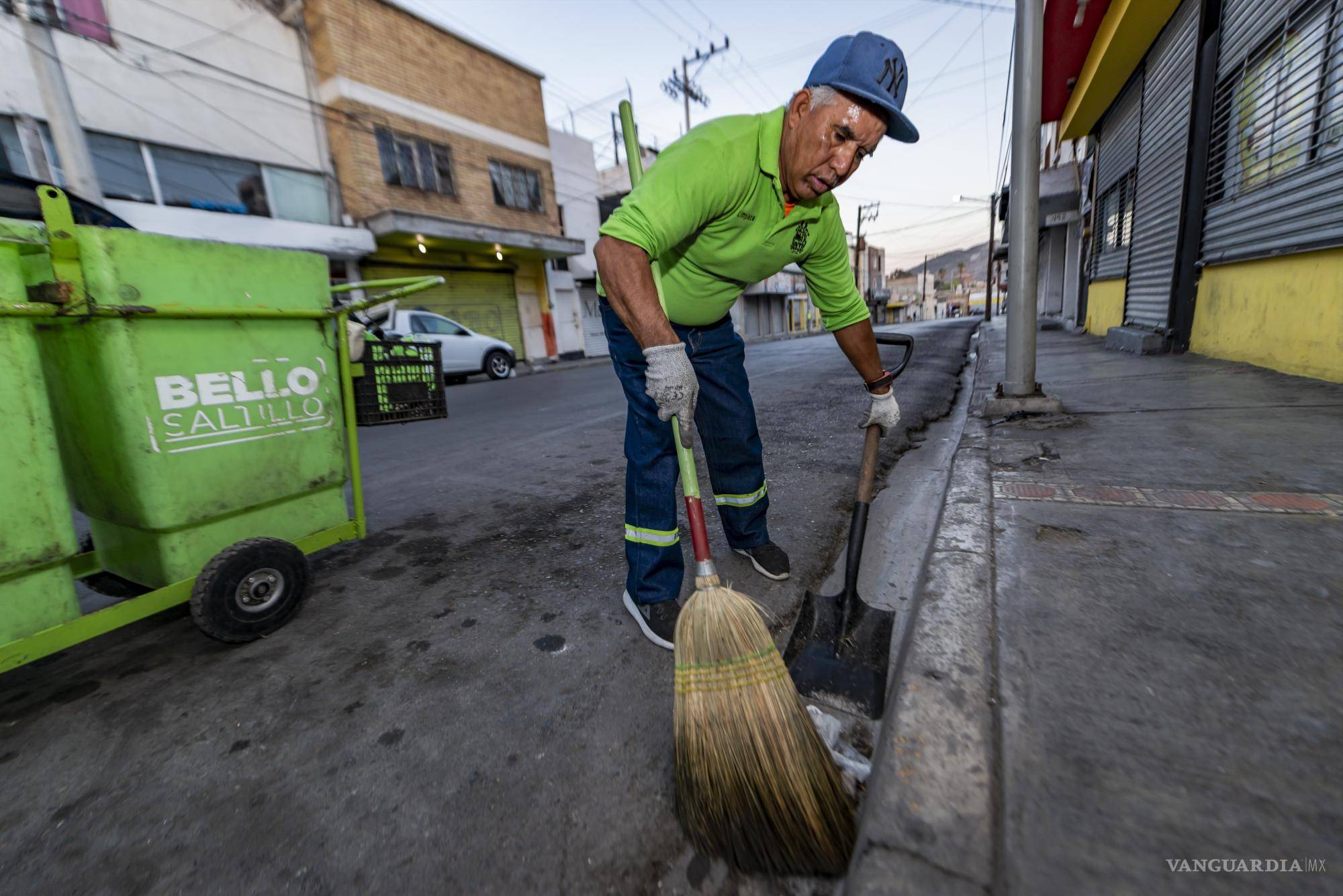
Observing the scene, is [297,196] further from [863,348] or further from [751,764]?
[751,764]

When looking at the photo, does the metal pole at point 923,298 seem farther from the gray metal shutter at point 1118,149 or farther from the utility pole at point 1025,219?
the utility pole at point 1025,219

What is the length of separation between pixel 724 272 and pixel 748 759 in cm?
137

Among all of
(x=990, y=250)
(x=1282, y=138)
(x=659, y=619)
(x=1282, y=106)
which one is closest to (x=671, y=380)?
(x=659, y=619)

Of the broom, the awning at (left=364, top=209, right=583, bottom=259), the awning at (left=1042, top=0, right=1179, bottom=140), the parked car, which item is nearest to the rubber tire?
the parked car

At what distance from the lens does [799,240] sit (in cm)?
186

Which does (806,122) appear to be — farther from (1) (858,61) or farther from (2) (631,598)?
(2) (631,598)

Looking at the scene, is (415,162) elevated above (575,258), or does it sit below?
above

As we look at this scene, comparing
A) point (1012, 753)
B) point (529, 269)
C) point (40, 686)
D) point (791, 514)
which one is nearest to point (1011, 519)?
point (791, 514)

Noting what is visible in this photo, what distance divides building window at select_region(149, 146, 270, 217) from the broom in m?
14.6

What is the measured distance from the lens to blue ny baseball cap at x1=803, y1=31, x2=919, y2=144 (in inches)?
59.5

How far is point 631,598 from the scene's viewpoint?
1873mm

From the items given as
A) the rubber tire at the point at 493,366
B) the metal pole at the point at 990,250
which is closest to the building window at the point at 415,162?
the rubber tire at the point at 493,366

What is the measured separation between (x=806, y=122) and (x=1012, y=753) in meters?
1.62

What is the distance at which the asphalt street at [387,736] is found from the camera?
1048 mm
